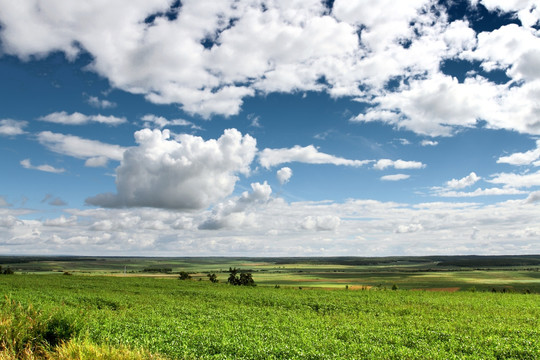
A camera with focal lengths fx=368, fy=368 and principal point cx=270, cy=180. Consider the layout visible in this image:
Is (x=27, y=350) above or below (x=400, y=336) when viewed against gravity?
above

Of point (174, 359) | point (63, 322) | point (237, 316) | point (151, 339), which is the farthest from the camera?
point (237, 316)

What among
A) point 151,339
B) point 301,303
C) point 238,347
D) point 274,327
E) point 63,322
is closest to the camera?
point 63,322

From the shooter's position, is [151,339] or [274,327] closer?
[151,339]

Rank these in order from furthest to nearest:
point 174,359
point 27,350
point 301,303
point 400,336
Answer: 1. point 301,303
2. point 400,336
3. point 174,359
4. point 27,350

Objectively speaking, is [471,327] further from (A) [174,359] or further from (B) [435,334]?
(A) [174,359]

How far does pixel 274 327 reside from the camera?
99.1 feet

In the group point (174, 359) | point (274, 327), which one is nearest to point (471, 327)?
point (274, 327)

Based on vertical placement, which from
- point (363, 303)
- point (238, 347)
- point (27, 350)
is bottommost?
point (363, 303)

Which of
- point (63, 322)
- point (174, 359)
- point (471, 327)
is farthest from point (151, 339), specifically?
point (471, 327)

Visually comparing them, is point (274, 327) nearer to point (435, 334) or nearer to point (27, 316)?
point (435, 334)

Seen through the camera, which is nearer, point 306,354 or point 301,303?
point 306,354

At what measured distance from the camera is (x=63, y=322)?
703 inches

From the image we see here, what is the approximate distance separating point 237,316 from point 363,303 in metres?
22.4

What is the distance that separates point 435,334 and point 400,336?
2.78 metres
